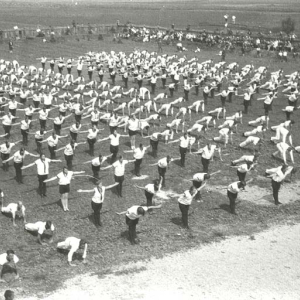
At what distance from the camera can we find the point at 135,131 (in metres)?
16.9

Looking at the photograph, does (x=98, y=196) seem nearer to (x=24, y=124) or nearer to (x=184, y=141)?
(x=184, y=141)

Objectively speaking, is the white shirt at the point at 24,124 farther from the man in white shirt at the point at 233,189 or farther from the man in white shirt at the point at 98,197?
the man in white shirt at the point at 233,189

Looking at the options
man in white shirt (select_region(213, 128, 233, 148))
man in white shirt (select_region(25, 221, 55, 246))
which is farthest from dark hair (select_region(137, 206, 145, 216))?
man in white shirt (select_region(213, 128, 233, 148))

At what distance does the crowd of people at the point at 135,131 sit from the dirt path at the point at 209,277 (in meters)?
1.11

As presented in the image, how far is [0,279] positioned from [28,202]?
4.06m

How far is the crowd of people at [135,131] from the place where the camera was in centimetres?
1226

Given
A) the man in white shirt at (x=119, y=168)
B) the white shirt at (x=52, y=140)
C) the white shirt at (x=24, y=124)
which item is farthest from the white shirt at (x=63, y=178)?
the white shirt at (x=24, y=124)

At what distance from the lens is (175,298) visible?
899 cm

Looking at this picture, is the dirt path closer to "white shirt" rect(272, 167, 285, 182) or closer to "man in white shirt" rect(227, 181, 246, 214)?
"man in white shirt" rect(227, 181, 246, 214)

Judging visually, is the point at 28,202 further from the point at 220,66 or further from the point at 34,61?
the point at 34,61

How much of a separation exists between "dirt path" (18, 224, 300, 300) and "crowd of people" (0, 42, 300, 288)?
1.11 meters

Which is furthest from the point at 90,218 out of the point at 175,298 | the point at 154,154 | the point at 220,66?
the point at 220,66

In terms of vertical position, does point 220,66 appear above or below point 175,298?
above

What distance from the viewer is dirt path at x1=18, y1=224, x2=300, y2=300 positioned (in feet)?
30.0
